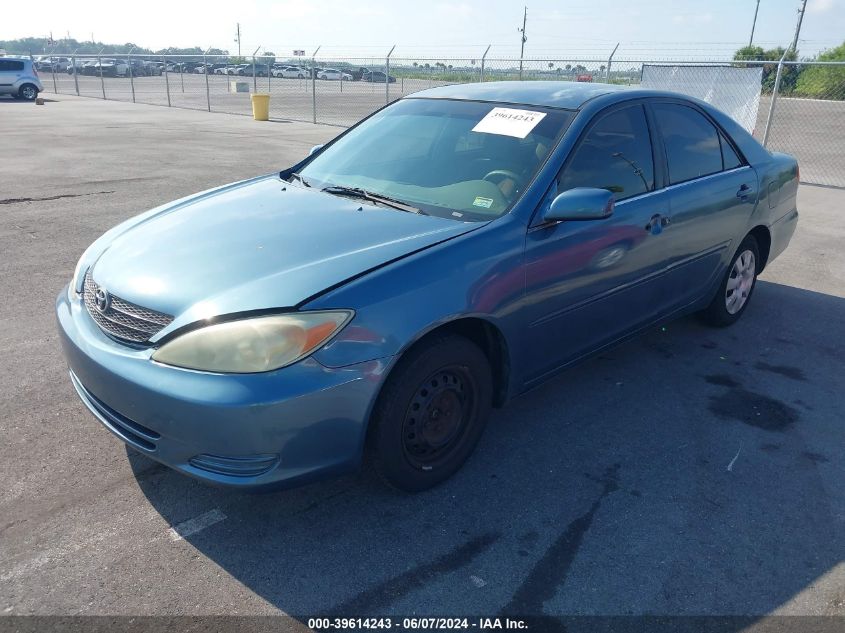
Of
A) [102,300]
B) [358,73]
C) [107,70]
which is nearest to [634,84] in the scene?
[102,300]

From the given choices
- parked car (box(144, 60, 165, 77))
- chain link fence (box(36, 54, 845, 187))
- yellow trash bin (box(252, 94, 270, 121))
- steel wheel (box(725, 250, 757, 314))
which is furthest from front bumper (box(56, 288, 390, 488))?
parked car (box(144, 60, 165, 77))

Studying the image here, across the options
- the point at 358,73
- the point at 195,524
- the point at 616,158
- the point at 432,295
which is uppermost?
the point at 616,158

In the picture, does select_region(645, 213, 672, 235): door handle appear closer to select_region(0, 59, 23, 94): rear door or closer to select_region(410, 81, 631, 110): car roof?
select_region(410, 81, 631, 110): car roof

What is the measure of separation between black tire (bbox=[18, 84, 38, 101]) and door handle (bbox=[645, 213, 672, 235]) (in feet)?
103

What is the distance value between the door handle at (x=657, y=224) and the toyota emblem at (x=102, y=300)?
2766mm

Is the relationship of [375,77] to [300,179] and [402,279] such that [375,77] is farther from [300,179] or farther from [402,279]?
[402,279]

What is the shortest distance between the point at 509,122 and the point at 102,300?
7.27ft

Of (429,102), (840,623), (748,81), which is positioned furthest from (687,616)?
(748,81)

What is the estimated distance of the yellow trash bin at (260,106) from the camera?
68.2 feet

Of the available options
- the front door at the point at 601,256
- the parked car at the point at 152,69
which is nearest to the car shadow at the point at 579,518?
the front door at the point at 601,256

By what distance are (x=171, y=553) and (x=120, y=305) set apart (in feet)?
3.29

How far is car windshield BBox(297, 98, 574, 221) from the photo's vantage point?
3.35 meters

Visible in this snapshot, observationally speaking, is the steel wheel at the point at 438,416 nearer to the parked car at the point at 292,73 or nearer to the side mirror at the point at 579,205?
the side mirror at the point at 579,205

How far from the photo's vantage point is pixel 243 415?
7.76 feet
